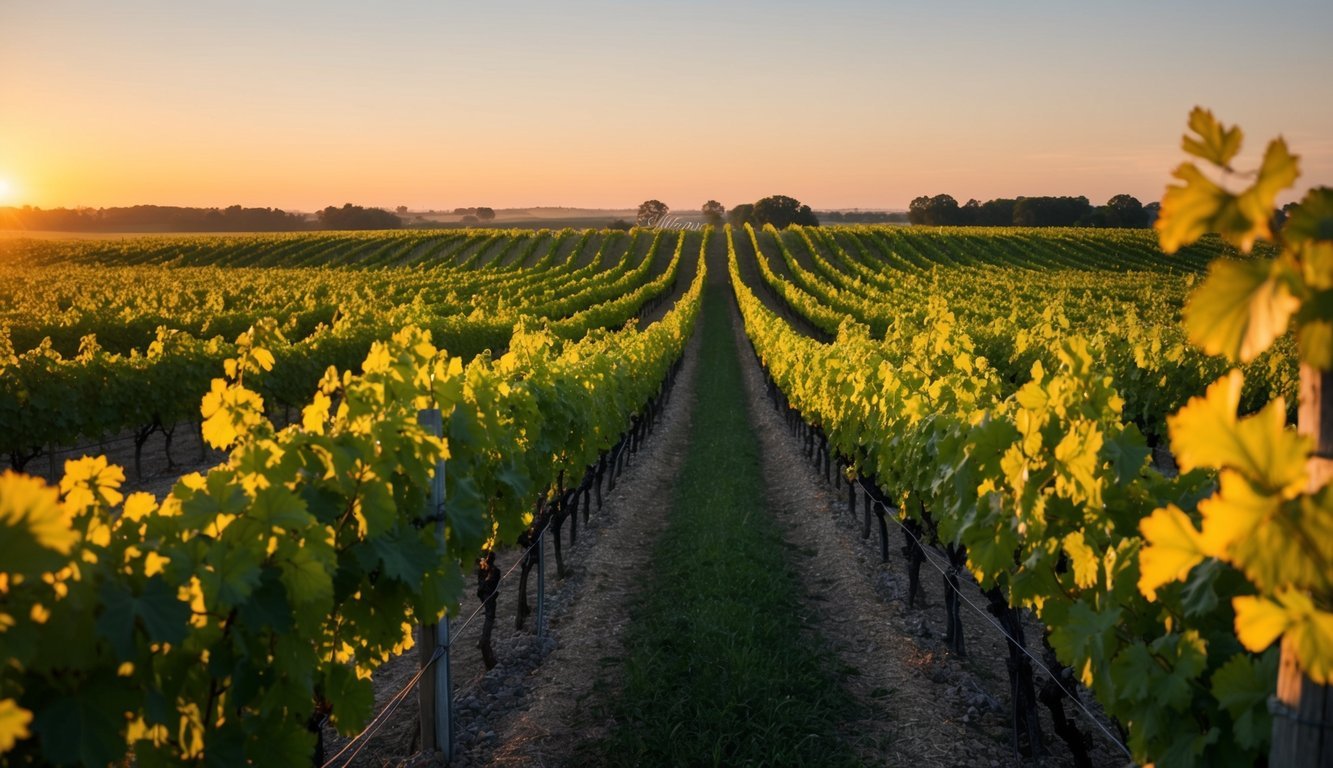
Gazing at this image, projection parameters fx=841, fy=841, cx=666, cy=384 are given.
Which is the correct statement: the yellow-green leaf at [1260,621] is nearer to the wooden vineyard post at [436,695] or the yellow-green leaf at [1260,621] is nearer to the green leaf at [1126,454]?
the green leaf at [1126,454]

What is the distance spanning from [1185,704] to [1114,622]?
0.39m

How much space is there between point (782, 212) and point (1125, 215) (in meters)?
47.2

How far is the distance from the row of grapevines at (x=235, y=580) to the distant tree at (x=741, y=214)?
Result: 134 meters

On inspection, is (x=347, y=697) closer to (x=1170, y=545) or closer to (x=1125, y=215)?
(x=1170, y=545)

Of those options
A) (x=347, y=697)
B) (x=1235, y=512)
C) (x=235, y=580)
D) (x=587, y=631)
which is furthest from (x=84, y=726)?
(x=587, y=631)

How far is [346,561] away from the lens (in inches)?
148

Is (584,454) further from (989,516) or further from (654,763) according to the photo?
(989,516)

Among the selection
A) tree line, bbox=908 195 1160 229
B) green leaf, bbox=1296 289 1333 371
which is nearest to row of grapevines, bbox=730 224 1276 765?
green leaf, bbox=1296 289 1333 371

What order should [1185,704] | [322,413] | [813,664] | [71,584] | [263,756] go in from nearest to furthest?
[71,584]
[1185,704]
[263,756]
[322,413]
[813,664]

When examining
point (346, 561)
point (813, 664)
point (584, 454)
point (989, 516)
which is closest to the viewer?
point (346, 561)

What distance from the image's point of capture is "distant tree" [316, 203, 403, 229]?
127m

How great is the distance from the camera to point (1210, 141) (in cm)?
154

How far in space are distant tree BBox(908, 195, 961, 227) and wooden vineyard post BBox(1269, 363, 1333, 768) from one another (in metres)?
128

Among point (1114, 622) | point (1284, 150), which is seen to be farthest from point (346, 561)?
point (1284, 150)
